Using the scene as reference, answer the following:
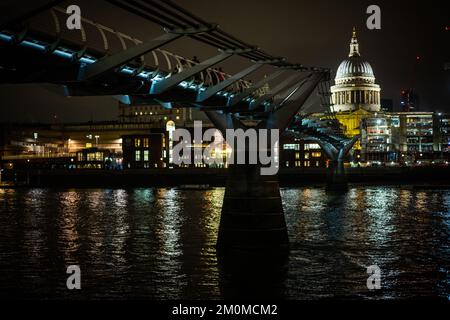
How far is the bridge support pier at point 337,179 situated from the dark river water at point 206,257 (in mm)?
35480

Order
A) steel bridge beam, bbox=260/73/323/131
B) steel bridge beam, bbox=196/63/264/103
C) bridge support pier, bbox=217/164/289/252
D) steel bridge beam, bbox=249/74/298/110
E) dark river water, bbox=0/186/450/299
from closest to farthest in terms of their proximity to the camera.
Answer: dark river water, bbox=0/186/450/299 → steel bridge beam, bbox=196/63/264/103 → bridge support pier, bbox=217/164/289/252 → steel bridge beam, bbox=249/74/298/110 → steel bridge beam, bbox=260/73/323/131

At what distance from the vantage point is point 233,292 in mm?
23297

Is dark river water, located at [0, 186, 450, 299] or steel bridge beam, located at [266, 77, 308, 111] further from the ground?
steel bridge beam, located at [266, 77, 308, 111]

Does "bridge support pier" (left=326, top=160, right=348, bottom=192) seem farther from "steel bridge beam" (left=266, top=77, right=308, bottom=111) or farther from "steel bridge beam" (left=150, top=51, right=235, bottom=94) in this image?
"steel bridge beam" (left=150, top=51, right=235, bottom=94)

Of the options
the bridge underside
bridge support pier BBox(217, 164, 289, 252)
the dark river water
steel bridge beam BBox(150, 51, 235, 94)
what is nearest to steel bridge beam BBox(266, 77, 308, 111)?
the bridge underside

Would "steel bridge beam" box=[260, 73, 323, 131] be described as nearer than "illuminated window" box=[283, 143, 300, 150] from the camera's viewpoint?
Yes

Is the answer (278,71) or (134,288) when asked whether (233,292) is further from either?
(278,71)

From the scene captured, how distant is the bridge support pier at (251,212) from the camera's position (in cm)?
2980

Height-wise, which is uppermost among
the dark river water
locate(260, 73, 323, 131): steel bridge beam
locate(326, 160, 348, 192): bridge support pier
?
locate(260, 73, 323, 131): steel bridge beam

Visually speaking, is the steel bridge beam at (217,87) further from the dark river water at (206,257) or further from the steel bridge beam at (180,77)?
the dark river water at (206,257)

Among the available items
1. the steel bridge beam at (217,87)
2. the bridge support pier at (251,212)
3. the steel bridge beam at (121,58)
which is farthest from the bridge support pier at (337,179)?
the steel bridge beam at (121,58)

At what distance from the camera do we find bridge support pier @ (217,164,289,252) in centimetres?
2980

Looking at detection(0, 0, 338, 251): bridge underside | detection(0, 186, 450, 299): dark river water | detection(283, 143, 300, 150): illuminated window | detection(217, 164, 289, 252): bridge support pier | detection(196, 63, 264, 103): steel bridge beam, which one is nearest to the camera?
detection(0, 0, 338, 251): bridge underside

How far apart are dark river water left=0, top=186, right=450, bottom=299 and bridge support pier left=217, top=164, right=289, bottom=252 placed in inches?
39.2
